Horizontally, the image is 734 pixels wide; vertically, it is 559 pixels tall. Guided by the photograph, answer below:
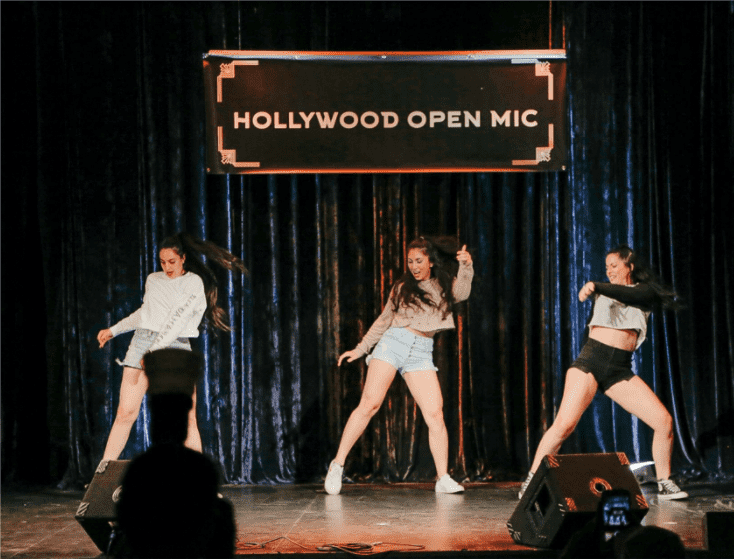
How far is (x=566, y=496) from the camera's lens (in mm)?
3951

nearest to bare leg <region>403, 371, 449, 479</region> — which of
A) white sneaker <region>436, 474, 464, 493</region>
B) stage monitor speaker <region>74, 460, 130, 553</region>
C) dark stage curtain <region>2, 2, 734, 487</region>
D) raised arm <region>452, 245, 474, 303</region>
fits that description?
white sneaker <region>436, 474, 464, 493</region>

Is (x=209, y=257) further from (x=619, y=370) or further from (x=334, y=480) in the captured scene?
(x=619, y=370)

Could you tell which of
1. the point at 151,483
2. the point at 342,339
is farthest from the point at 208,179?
the point at 151,483

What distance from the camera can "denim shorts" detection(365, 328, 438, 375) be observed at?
595 centimetres

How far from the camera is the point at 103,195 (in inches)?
263

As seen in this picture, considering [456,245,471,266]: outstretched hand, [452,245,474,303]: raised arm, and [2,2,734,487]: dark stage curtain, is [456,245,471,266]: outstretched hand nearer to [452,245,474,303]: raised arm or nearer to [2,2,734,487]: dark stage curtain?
[452,245,474,303]: raised arm

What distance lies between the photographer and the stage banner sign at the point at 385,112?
6.52 meters

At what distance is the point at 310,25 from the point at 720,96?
125 inches

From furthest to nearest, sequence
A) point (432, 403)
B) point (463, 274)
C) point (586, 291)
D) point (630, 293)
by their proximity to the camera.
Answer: point (432, 403) < point (463, 274) < point (630, 293) < point (586, 291)

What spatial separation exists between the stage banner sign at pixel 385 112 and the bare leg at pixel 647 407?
1.75 m

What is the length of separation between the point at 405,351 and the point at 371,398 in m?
0.39

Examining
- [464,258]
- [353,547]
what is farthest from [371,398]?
[353,547]

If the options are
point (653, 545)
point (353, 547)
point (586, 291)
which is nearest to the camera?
point (653, 545)

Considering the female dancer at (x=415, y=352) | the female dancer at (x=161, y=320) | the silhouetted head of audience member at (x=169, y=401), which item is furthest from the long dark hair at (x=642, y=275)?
the silhouetted head of audience member at (x=169, y=401)
